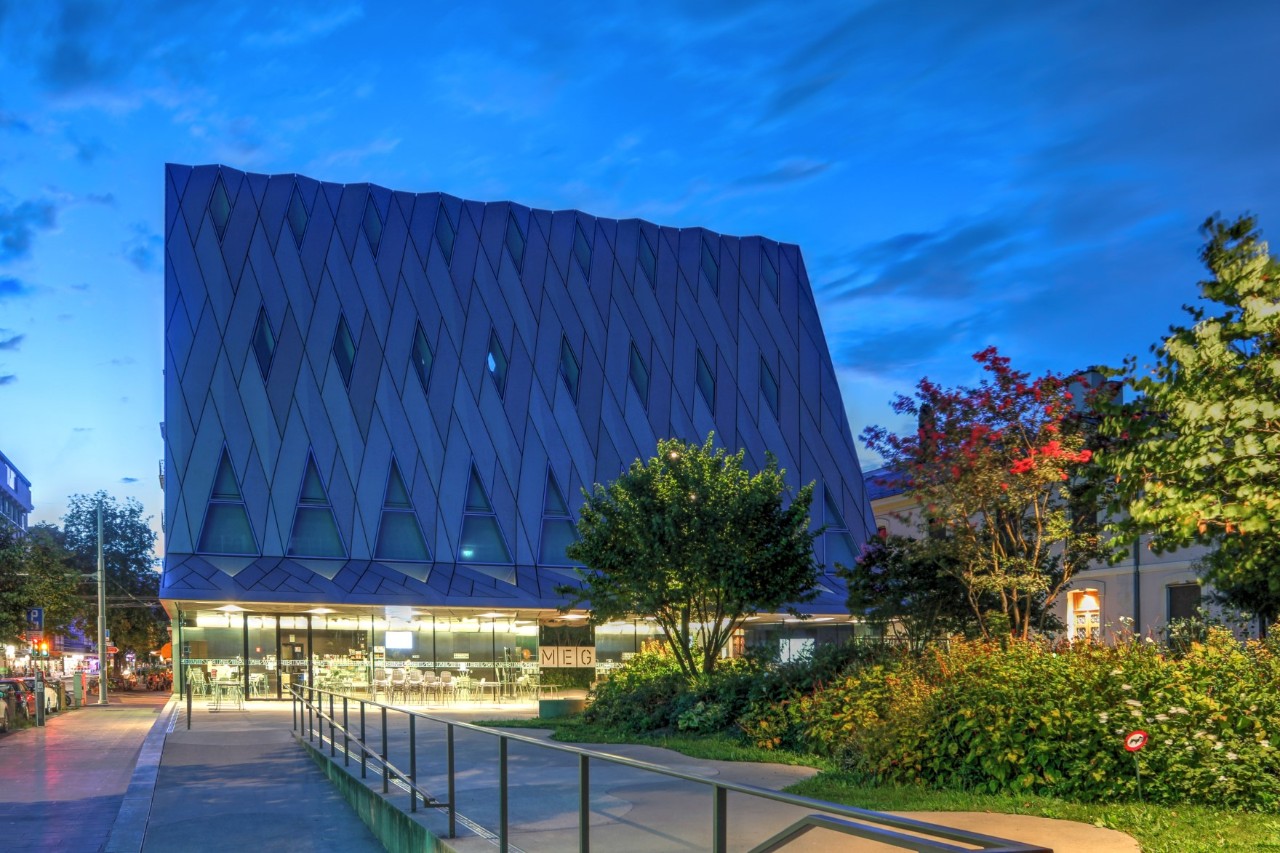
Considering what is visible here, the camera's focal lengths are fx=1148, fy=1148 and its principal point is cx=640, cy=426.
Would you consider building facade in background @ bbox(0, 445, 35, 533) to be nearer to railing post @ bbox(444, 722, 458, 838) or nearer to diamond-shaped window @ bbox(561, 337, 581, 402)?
diamond-shaped window @ bbox(561, 337, 581, 402)

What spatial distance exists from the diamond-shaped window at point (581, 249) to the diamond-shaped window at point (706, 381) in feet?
19.4

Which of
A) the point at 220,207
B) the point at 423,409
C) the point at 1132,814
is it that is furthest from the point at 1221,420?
the point at 220,207

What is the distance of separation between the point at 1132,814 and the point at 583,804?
5.35 metres

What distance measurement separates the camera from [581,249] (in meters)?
48.2

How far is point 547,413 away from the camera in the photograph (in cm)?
4356

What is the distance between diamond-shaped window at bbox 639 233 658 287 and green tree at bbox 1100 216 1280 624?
40.4 metres

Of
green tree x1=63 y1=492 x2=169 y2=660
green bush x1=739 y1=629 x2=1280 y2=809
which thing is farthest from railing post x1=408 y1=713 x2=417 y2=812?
green tree x1=63 y1=492 x2=169 y2=660

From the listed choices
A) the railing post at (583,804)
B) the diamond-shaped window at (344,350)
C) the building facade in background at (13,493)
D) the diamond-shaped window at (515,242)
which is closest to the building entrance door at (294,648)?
the diamond-shaped window at (344,350)

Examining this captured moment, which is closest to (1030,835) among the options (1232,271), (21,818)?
(1232,271)

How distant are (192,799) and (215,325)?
2779 cm

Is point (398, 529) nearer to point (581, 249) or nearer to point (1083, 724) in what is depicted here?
point (581, 249)

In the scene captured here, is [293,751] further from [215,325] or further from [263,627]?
[215,325]

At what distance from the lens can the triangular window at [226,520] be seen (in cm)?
3725

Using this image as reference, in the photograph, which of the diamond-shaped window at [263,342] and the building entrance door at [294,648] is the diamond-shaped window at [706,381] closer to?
the diamond-shaped window at [263,342]
